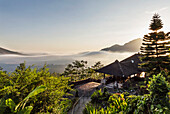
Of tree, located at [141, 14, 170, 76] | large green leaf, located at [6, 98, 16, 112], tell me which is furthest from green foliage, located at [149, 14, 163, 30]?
large green leaf, located at [6, 98, 16, 112]

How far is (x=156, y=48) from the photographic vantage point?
11.4 m

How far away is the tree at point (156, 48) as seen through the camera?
11.1 m

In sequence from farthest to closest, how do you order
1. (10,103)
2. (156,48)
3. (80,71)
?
(80,71) < (156,48) < (10,103)

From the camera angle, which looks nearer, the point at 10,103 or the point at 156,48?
the point at 10,103

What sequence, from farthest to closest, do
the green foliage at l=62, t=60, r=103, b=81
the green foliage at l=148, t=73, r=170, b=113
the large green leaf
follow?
the green foliage at l=62, t=60, r=103, b=81 < the green foliage at l=148, t=73, r=170, b=113 < the large green leaf

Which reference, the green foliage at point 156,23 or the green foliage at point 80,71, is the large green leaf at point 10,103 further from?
the green foliage at point 80,71

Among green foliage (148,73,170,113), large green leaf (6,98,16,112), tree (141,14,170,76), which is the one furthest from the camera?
tree (141,14,170,76)

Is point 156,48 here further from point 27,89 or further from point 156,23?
point 27,89

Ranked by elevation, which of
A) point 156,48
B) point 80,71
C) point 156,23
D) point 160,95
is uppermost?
point 156,23

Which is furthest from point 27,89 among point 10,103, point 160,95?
point 160,95

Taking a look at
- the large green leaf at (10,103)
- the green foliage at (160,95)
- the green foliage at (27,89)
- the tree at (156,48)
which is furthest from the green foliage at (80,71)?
the large green leaf at (10,103)

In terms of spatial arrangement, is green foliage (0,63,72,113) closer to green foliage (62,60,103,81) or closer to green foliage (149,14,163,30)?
green foliage (149,14,163,30)

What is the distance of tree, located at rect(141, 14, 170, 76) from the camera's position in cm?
1113

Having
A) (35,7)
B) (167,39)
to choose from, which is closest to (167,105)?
(35,7)
